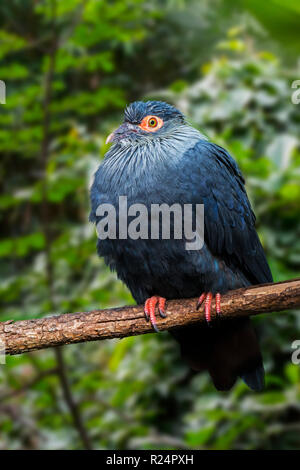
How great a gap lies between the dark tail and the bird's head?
1023 millimetres

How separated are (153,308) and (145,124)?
1000 mm

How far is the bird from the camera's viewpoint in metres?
Result: 2.18

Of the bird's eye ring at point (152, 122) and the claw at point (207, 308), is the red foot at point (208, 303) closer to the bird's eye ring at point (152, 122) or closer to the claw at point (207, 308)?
the claw at point (207, 308)

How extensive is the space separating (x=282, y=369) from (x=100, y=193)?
2.10m

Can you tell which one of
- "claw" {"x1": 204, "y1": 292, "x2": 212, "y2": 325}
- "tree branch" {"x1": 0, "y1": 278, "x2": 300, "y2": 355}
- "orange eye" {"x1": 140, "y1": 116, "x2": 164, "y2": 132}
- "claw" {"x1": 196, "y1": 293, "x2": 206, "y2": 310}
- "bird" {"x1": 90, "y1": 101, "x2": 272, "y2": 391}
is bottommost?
"tree branch" {"x1": 0, "y1": 278, "x2": 300, "y2": 355}

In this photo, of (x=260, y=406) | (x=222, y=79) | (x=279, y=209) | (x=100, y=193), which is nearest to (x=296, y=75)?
(x=222, y=79)

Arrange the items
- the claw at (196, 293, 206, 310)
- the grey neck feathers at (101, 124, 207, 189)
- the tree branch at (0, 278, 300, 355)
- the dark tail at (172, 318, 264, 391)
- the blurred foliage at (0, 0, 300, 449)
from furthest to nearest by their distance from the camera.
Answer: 1. the blurred foliage at (0, 0, 300, 449)
2. the dark tail at (172, 318, 264, 391)
3. the grey neck feathers at (101, 124, 207, 189)
4. the claw at (196, 293, 206, 310)
5. the tree branch at (0, 278, 300, 355)

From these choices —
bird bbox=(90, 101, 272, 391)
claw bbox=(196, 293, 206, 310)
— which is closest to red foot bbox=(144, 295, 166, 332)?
bird bbox=(90, 101, 272, 391)

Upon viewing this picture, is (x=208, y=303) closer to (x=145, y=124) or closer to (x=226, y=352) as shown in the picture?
(x=226, y=352)

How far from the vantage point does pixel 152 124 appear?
99.5 inches

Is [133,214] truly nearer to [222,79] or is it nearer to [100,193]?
[100,193]

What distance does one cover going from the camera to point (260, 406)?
3.12 metres

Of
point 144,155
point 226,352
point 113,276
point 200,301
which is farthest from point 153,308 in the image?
point 113,276

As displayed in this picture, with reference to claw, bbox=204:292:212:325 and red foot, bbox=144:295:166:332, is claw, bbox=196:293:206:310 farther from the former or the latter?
red foot, bbox=144:295:166:332
